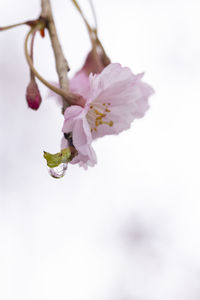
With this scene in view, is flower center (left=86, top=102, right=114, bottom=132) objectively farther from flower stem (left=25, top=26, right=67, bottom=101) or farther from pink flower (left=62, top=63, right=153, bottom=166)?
flower stem (left=25, top=26, right=67, bottom=101)

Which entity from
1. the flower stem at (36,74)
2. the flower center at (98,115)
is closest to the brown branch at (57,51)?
the flower stem at (36,74)

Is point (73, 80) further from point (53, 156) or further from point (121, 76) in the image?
point (53, 156)

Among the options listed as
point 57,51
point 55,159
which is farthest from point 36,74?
point 55,159

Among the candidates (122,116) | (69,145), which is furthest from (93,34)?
(69,145)

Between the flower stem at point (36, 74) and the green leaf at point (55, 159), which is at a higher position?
the flower stem at point (36, 74)

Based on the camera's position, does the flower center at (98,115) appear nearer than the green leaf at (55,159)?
No

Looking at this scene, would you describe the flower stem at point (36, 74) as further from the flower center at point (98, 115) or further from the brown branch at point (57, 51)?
the flower center at point (98, 115)
